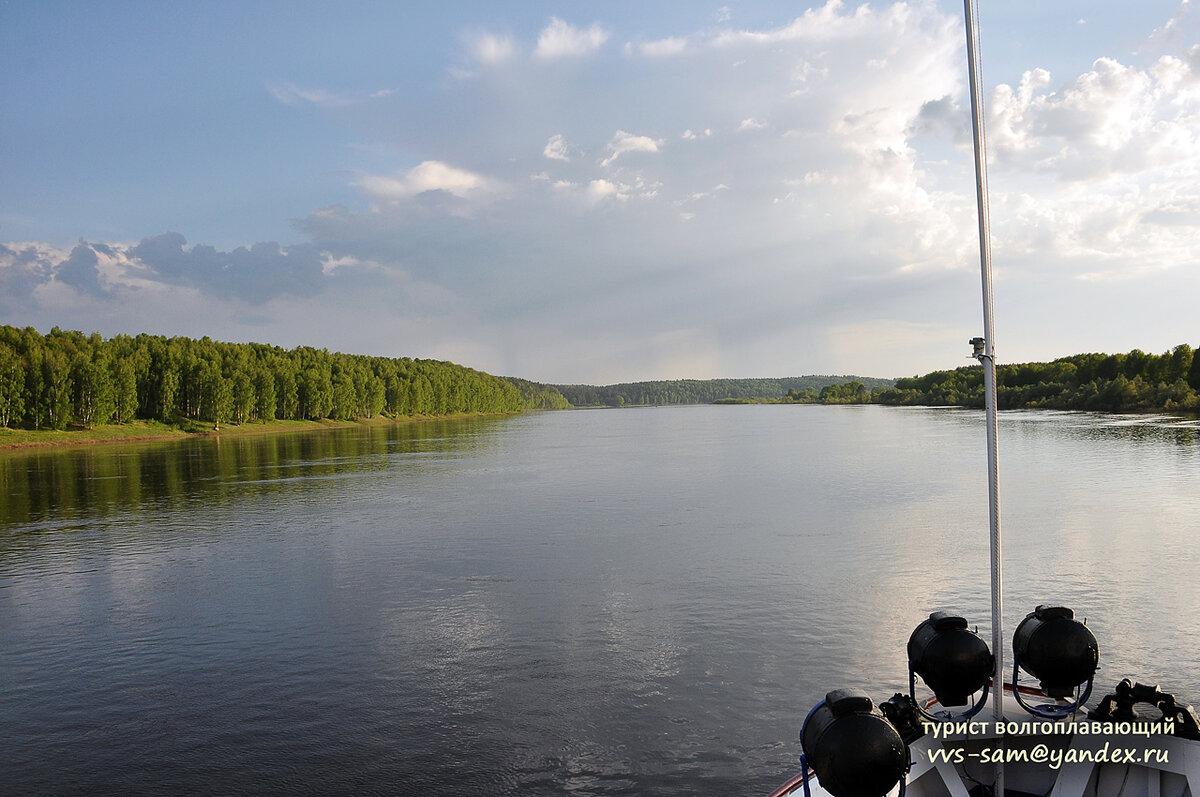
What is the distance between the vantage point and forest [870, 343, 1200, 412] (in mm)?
109750

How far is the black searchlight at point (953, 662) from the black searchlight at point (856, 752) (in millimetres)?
1926

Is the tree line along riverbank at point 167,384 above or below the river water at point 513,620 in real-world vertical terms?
above

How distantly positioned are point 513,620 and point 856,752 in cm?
1035

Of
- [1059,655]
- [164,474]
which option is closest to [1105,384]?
[164,474]

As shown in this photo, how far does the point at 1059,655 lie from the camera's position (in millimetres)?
8297

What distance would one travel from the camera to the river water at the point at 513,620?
10.1 metres

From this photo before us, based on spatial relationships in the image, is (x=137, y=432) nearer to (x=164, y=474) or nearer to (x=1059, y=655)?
(x=164, y=474)

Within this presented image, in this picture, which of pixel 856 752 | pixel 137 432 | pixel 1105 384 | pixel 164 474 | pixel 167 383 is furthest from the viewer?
pixel 1105 384

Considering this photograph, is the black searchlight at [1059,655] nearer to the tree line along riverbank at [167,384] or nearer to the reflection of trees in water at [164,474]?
the reflection of trees in water at [164,474]

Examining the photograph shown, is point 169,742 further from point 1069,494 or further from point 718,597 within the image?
point 1069,494

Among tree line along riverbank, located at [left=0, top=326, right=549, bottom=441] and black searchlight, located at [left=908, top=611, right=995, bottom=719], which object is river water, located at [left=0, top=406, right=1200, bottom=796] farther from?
tree line along riverbank, located at [left=0, top=326, right=549, bottom=441]

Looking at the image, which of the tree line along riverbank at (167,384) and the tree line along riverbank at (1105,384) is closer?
the tree line along riverbank at (167,384)

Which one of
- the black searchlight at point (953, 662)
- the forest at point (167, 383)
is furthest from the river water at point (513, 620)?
the forest at point (167, 383)

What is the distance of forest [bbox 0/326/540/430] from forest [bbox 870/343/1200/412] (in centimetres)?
10522
